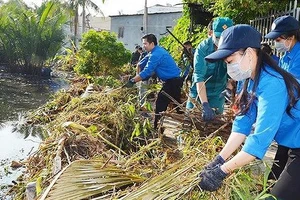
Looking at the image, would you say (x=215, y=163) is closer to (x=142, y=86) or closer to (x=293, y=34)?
(x=293, y=34)

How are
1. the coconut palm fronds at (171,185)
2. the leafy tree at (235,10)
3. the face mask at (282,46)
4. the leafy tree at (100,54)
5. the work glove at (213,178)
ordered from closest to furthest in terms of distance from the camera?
the work glove at (213,178), the coconut palm fronds at (171,185), the face mask at (282,46), the leafy tree at (235,10), the leafy tree at (100,54)

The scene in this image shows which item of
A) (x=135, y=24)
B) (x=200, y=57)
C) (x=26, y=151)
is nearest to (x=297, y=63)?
(x=200, y=57)

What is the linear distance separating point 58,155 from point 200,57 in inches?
73.0

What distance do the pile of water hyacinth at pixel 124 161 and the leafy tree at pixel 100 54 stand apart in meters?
4.75

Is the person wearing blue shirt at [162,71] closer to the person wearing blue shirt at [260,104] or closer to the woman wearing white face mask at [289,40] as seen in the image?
the woman wearing white face mask at [289,40]

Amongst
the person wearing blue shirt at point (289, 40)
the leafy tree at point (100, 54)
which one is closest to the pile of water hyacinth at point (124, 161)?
the person wearing blue shirt at point (289, 40)

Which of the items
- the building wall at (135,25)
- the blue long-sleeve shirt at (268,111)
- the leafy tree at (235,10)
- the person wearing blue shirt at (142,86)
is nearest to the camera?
the blue long-sleeve shirt at (268,111)

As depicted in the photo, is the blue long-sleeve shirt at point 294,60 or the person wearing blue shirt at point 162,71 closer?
the blue long-sleeve shirt at point 294,60

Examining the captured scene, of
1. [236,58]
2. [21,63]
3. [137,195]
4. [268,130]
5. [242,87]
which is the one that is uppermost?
[236,58]

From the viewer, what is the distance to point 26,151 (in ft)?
22.7

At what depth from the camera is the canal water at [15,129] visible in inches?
224

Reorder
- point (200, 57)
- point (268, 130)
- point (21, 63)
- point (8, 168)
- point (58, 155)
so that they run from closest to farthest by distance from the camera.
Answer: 1. point (268, 130)
2. point (200, 57)
3. point (58, 155)
4. point (8, 168)
5. point (21, 63)

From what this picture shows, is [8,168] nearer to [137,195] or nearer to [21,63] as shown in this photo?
[137,195]

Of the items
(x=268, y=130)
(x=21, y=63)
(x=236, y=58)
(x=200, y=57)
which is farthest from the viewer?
(x=21, y=63)
